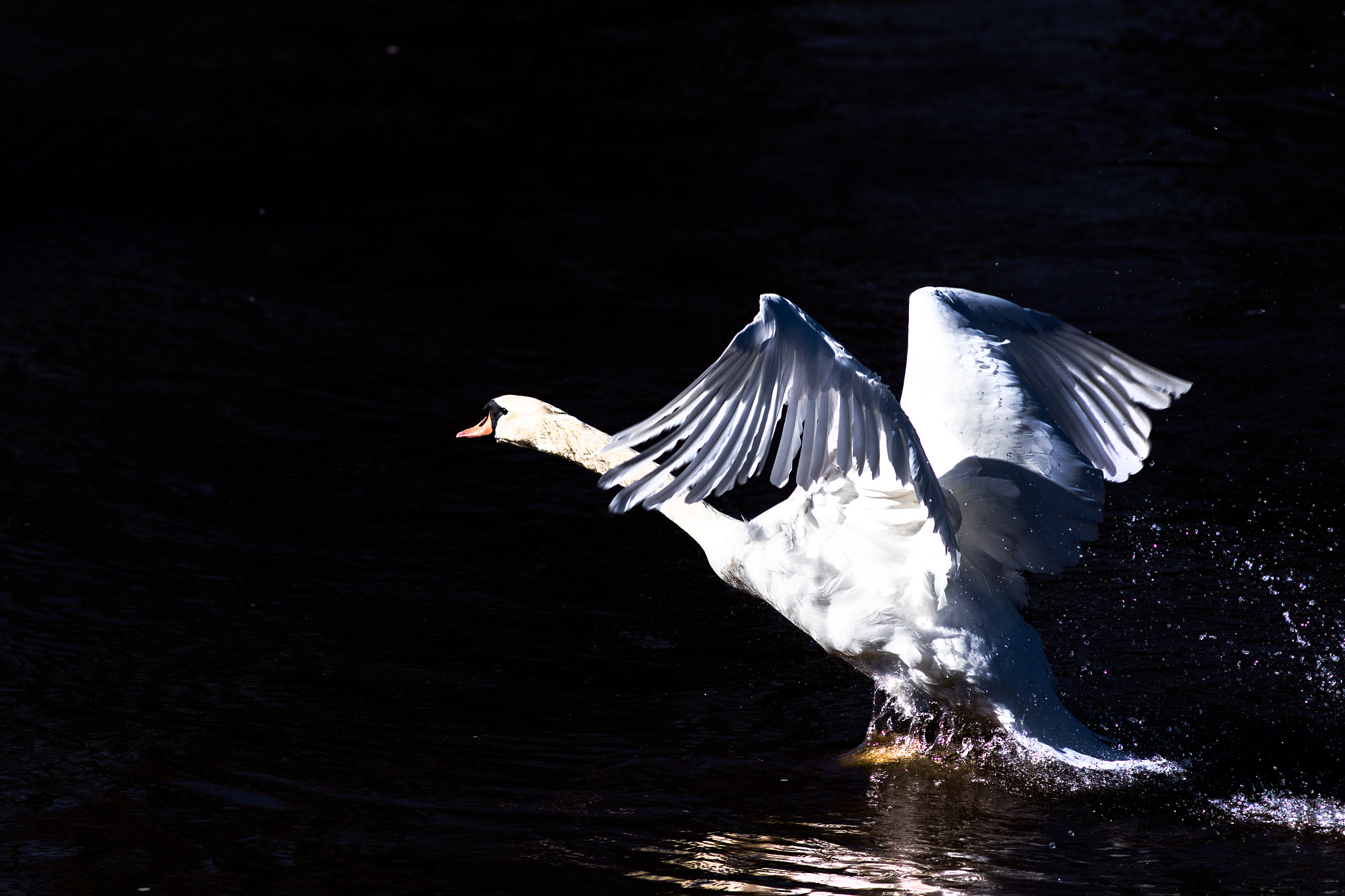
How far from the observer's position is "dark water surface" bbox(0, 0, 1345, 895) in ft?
16.6

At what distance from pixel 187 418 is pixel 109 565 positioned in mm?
1766

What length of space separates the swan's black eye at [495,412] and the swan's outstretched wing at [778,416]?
2.10 m

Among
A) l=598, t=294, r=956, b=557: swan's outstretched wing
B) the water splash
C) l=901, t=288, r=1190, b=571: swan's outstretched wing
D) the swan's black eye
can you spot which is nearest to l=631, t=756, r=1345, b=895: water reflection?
the water splash

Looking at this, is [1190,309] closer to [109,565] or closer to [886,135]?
[886,135]

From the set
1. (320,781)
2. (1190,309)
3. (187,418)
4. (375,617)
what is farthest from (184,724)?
(1190,309)

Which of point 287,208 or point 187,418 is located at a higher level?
point 287,208

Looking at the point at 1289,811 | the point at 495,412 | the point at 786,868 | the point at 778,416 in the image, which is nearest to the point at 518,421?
the point at 495,412

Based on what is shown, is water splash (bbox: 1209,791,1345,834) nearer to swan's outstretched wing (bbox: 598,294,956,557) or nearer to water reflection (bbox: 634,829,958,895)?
water reflection (bbox: 634,829,958,895)

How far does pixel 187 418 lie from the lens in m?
8.70

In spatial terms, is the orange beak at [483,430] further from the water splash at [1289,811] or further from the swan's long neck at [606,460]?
the water splash at [1289,811]

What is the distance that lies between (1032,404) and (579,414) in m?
3.61

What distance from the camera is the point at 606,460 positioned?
6.28 metres

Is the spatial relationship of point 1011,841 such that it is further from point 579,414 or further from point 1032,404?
point 579,414

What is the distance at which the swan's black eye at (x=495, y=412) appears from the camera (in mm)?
6727
